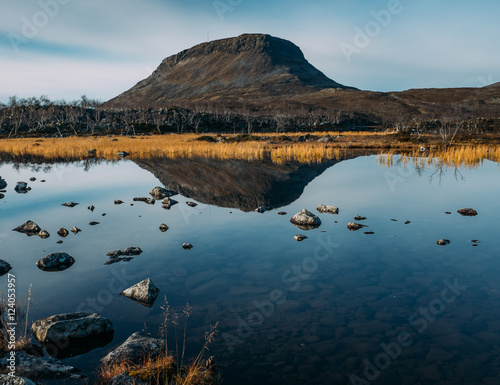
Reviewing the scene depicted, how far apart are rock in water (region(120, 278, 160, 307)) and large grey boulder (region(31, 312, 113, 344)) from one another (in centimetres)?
107

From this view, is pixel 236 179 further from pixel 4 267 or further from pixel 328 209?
pixel 4 267

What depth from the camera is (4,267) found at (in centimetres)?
933

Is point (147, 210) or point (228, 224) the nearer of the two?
point (228, 224)

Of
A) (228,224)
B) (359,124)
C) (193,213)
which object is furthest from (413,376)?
(359,124)

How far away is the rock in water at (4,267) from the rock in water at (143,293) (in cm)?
365

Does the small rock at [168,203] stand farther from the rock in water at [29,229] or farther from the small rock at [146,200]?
the rock in water at [29,229]

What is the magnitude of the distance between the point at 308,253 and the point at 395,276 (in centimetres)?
252

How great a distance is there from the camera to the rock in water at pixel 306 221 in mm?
13220

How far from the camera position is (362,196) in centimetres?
1847

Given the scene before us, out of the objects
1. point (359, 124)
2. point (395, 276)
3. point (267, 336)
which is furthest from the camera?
point (359, 124)

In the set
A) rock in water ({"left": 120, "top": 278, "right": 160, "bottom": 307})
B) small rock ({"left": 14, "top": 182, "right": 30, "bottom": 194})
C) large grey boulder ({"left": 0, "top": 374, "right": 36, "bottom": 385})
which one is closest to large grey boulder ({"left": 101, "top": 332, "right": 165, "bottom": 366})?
large grey boulder ({"left": 0, "top": 374, "right": 36, "bottom": 385})

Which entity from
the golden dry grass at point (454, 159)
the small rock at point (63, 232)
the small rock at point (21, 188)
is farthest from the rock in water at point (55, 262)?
the golden dry grass at point (454, 159)

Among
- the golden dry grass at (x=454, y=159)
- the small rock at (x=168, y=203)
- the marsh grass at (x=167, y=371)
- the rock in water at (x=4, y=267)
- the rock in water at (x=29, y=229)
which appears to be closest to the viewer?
the marsh grass at (x=167, y=371)

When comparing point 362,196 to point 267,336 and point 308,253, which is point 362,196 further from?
point 267,336
